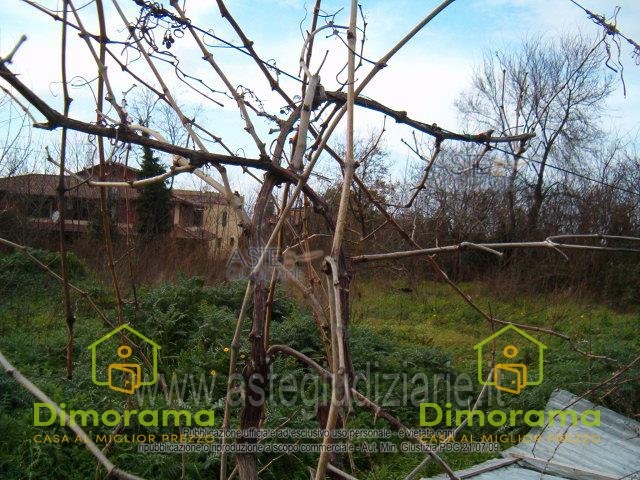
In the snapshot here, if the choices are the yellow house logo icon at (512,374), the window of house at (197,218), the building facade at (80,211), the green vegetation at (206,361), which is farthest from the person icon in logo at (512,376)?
the window of house at (197,218)

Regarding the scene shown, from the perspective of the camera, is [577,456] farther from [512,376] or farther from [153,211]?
[153,211]

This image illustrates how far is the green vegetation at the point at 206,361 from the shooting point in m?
2.97

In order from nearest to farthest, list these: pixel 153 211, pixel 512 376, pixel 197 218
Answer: pixel 512 376 < pixel 153 211 < pixel 197 218

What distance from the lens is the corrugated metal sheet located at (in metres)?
3.01

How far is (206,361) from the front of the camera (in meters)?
4.25

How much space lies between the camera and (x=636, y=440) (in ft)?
11.8

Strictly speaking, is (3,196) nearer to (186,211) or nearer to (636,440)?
(186,211)

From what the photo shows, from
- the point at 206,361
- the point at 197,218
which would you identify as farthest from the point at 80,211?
the point at 206,361

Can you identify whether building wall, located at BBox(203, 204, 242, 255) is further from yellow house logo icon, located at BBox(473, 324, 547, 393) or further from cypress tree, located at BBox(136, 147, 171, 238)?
yellow house logo icon, located at BBox(473, 324, 547, 393)

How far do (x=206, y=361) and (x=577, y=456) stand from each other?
2377 mm

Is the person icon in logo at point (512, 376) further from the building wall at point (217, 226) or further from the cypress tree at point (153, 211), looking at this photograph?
the cypress tree at point (153, 211)

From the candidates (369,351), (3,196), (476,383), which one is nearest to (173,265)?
(3,196)

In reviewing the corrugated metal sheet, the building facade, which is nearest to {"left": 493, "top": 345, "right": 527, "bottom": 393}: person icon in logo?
the corrugated metal sheet

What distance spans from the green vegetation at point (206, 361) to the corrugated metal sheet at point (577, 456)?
0.28m
